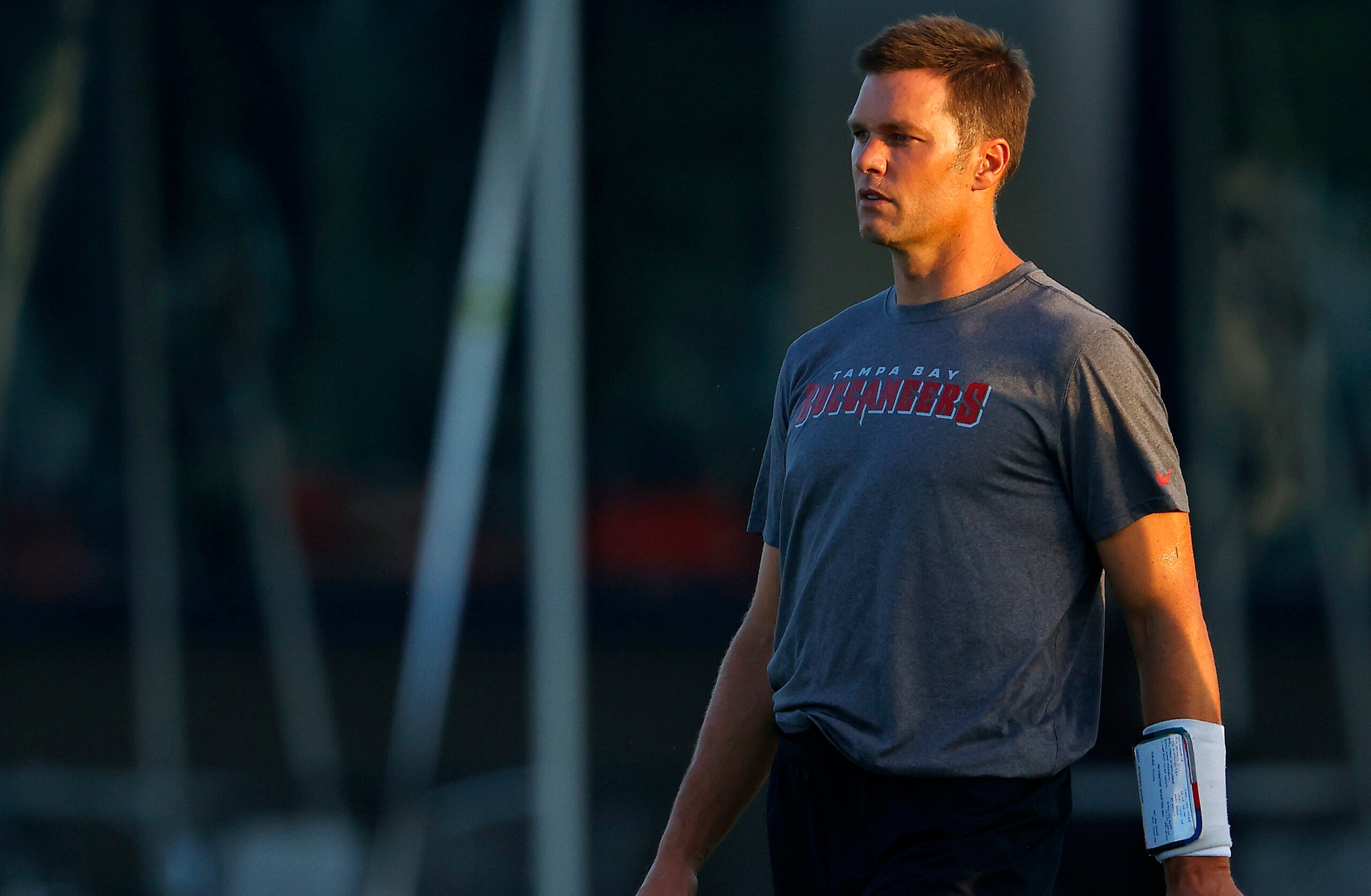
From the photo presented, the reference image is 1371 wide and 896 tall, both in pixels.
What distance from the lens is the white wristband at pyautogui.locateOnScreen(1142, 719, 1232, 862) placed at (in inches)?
71.0

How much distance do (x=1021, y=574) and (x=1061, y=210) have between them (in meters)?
2.03

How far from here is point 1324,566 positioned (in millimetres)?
3930

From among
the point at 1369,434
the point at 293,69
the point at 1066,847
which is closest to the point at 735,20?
the point at 293,69

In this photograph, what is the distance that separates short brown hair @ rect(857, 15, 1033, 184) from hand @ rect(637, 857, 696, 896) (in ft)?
3.45

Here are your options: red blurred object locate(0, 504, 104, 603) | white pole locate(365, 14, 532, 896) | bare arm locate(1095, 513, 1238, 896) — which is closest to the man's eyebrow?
bare arm locate(1095, 513, 1238, 896)

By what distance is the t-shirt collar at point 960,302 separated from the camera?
6.64 feet

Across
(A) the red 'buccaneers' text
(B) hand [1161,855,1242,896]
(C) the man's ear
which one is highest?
(C) the man's ear

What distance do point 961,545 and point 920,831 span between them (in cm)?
36

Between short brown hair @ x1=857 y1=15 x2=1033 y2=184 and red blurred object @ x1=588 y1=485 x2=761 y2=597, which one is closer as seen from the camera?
short brown hair @ x1=857 y1=15 x2=1033 y2=184

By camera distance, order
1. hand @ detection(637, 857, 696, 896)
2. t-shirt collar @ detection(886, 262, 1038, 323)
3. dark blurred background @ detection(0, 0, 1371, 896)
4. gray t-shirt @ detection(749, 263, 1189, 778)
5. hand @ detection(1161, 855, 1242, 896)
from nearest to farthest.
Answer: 1. hand @ detection(1161, 855, 1242, 896)
2. gray t-shirt @ detection(749, 263, 1189, 778)
3. t-shirt collar @ detection(886, 262, 1038, 323)
4. hand @ detection(637, 857, 696, 896)
5. dark blurred background @ detection(0, 0, 1371, 896)

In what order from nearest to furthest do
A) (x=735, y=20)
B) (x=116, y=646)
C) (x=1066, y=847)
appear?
1. (x=1066, y=847)
2. (x=735, y=20)
3. (x=116, y=646)

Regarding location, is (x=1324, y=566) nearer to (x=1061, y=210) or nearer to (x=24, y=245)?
(x=1061, y=210)

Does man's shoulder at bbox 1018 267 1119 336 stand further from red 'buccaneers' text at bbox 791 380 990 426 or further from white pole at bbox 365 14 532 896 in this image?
white pole at bbox 365 14 532 896

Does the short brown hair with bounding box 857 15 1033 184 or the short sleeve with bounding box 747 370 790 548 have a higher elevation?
the short brown hair with bounding box 857 15 1033 184
